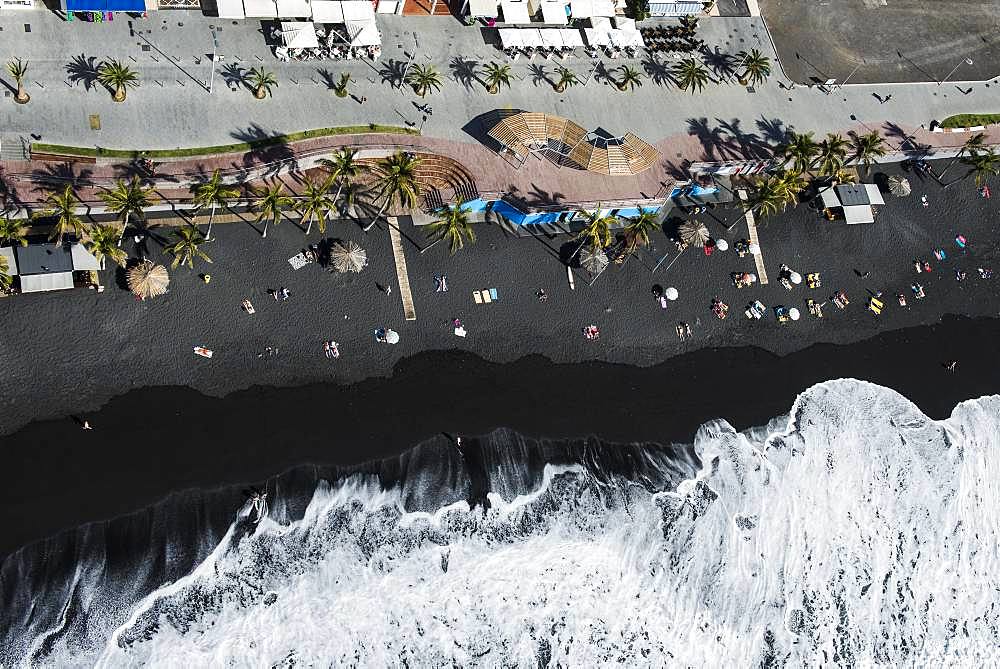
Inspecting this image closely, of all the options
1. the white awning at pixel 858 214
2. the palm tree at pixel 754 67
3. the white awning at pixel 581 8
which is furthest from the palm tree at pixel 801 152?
the white awning at pixel 581 8

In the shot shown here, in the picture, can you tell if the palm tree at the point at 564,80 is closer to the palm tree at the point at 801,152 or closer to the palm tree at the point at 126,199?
the palm tree at the point at 801,152

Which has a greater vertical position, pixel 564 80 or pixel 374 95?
pixel 374 95

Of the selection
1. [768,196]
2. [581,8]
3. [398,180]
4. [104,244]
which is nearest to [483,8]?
[581,8]

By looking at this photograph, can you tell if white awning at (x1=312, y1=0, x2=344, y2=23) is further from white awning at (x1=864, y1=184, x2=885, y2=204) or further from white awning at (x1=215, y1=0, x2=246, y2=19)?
white awning at (x1=864, y1=184, x2=885, y2=204)

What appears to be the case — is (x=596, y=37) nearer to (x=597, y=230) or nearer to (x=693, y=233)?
(x=597, y=230)

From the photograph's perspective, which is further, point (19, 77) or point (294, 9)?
point (294, 9)

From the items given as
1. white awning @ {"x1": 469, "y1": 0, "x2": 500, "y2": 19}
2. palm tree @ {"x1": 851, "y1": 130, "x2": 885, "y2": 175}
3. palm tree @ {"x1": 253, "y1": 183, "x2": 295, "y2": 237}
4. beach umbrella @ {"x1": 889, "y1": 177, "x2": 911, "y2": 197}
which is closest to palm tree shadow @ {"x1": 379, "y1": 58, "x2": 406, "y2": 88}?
white awning @ {"x1": 469, "y1": 0, "x2": 500, "y2": 19}

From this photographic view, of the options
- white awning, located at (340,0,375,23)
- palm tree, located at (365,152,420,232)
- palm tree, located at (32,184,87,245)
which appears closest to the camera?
palm tree, located at (32,184,87,245)
